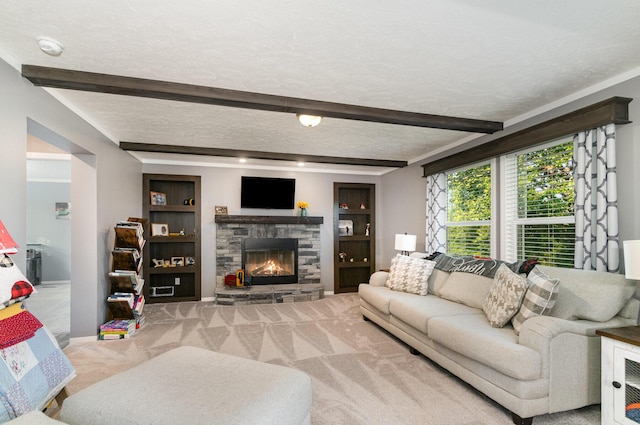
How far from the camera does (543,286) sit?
2.42 meters

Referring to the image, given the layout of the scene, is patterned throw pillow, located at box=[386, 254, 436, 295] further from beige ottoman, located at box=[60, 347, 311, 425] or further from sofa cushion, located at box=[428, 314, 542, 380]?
beige ottoman, located at box=[60, 347, 311, 425]

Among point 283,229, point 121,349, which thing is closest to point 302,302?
point 283,229

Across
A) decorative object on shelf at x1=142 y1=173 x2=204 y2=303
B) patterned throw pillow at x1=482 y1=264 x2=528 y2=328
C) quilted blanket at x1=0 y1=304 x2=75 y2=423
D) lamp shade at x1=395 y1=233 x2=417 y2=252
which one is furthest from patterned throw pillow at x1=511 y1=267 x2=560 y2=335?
decorative object on shelf at x1=142 y1=173 x2=204 y2=303

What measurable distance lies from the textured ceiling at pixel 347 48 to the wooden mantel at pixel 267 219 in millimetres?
2600

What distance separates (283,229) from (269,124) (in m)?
2.75

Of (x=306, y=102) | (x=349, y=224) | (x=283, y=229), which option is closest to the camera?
(x=306, y=102)

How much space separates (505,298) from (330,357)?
166 cm

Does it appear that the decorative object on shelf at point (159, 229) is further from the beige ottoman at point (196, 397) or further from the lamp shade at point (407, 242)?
the beige ottoman at point (196, 397)

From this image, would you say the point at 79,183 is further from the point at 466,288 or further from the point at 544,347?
the point at 544,347

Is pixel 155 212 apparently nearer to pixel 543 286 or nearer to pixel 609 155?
pixel 543 286

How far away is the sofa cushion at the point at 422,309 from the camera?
120 inches

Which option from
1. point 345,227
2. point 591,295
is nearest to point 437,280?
point 591,295

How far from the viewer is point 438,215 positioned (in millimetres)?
4797

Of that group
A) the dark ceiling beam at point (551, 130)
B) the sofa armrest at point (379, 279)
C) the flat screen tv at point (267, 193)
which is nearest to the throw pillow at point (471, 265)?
the sofa armrest at point (379, 279)
